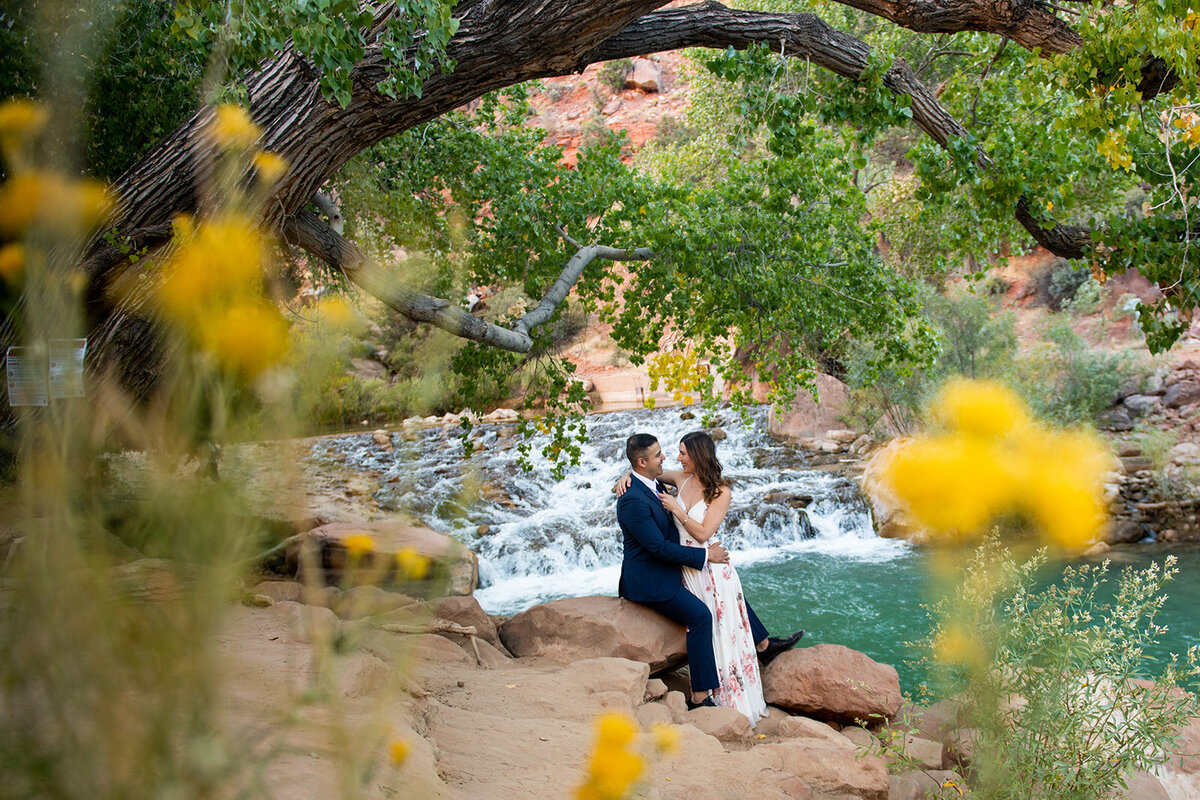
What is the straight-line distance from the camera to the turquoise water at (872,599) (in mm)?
6805

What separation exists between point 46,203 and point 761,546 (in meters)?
10.0

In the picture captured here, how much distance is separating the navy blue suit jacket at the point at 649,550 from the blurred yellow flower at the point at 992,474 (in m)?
3.56

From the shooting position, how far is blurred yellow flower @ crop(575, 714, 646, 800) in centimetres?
75

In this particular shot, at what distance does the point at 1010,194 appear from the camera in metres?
4.55

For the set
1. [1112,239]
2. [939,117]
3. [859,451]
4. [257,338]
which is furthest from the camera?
[859,451]

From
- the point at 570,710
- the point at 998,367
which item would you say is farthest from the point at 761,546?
the point at 570,710

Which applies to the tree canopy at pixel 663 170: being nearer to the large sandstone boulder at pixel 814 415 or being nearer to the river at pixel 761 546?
the river at pixel 761 546

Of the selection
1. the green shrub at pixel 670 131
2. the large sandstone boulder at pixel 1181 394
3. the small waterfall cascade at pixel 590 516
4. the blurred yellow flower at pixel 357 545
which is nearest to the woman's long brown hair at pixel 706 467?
the small waterfall cascade at pixel 590 516

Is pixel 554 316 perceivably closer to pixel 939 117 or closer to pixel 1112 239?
pixel 939 117

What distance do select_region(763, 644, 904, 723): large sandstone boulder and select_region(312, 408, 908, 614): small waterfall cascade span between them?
3.85m

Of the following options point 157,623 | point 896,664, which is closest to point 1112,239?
point 896,664

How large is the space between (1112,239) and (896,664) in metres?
3.74

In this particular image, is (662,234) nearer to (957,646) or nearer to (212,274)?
(957,646)

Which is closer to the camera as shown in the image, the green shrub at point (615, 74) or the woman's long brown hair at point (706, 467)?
the woman's long brown hair at point (706, 467)
